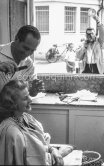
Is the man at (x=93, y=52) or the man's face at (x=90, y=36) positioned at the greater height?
the man's face at (x=90, y=36)

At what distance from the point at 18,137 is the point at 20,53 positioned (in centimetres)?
91

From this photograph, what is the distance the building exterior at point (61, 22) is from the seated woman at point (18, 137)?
87.7 inches

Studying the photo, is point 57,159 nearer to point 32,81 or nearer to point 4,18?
point 32,81

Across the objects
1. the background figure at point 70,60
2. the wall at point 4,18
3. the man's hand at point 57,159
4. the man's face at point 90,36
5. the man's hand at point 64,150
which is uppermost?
the wall at point 4,18

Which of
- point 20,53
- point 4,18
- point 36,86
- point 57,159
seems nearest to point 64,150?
point 57,159

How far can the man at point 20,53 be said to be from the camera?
8.51ft

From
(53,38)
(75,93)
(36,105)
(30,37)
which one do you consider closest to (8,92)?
(30,37)

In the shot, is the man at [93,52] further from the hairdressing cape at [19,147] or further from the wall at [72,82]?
the hairdressing cape at [19,147]

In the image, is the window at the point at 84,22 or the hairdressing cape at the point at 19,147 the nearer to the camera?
the hairdressing cape at the point at 19,147

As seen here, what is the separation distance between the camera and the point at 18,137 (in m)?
2.11

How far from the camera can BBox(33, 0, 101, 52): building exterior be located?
463 cm

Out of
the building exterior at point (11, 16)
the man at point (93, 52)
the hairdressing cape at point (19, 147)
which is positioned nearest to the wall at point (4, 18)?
the building exterior at point (11, 16)

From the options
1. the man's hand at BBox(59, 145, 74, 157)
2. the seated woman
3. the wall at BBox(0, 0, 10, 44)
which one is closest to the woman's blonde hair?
the seated woman

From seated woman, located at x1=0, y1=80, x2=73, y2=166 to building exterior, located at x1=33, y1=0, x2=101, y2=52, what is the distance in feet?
7.31
